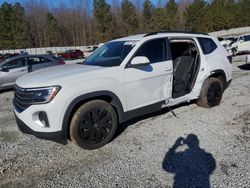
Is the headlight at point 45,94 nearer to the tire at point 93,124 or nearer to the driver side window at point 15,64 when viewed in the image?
the tire at point 93,124

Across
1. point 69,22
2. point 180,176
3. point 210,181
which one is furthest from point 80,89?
→ point 69,22

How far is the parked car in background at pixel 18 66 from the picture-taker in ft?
33.4

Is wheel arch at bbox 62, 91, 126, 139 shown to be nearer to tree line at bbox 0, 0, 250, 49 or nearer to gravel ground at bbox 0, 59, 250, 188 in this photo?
gravel ground at bbox 0, 59, 250, 188

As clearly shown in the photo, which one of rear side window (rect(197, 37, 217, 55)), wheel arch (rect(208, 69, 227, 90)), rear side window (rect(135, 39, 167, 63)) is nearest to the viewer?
rear side window (rect(135, 39, 167, 63))

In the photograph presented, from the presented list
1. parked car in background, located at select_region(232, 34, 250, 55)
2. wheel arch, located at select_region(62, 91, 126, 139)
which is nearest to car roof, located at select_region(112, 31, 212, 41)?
wheel arch, located at select_region(62, 91, 126, 139)

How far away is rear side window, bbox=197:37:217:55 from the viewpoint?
19.3 feet

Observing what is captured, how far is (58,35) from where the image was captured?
2938 inches

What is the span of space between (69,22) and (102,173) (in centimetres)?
8151

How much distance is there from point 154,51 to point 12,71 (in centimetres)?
730

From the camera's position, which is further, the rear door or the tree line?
the tree line

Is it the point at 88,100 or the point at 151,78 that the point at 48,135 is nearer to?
the point at 88,100

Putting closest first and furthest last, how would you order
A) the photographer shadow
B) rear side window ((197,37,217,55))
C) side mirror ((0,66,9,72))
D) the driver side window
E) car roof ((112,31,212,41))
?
the photographer shadow, car roof ((112,31,212,41)), rear side window ((197,37,217,55)), side mirror ((0,66,9,72)), the driver side window

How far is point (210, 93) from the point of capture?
19.7 ft

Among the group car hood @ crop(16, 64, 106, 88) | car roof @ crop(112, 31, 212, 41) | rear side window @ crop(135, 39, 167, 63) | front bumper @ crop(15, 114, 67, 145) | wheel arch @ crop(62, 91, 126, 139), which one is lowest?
front bumper @ crop(15, 114, 67, 145)
